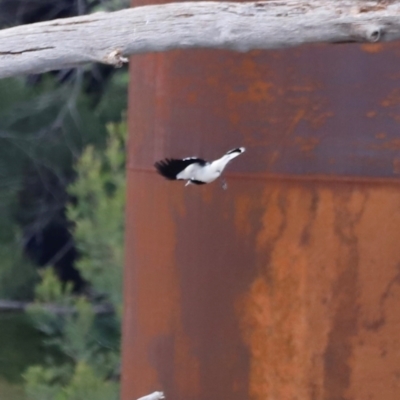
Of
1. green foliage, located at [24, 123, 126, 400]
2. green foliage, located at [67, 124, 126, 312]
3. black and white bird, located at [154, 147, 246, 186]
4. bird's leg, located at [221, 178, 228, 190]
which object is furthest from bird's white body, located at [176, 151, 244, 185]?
green foliage, located at [67, 124, 126, 312]

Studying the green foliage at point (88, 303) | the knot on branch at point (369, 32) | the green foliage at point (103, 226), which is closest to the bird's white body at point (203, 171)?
the knot on branch at point (369, 32)

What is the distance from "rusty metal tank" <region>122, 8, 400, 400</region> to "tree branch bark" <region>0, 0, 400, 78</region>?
0.37m

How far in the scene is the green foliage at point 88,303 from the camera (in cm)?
573

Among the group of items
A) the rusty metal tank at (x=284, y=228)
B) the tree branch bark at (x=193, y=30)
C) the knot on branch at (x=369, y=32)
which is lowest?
the rusty metal tank at (x=284, y=228)

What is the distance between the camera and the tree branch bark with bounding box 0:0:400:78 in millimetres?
2221

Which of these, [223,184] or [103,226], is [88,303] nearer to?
[103,226]

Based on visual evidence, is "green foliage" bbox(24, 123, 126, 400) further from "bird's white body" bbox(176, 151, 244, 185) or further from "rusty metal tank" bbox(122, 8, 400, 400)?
"bird's white body" bbox(176, 151, 244, 185)

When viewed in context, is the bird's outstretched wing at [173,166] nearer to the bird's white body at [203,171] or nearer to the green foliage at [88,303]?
the bird's white body at [203,171]

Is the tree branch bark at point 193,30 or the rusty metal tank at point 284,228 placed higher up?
the tree branch bark at point 193,30

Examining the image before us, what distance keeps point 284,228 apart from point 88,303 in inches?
154

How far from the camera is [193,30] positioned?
2.29 meters

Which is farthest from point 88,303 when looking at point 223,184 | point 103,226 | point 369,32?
point 369,32

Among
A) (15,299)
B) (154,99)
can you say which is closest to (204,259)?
(154,99)

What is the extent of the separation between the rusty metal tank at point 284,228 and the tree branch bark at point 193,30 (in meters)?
0.37
